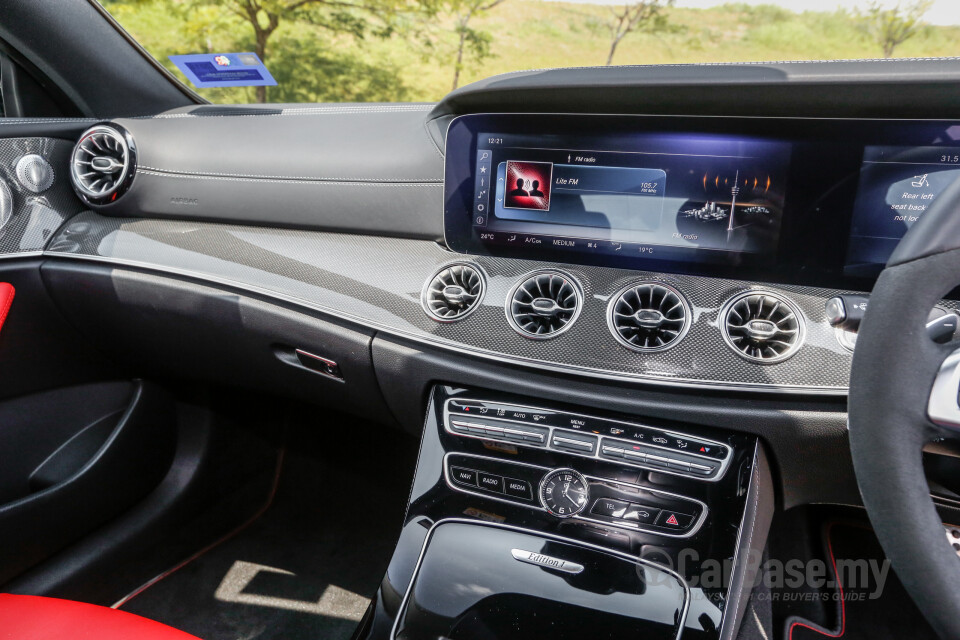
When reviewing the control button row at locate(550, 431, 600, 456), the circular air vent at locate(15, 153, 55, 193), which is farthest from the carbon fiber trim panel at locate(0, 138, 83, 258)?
the control button row at locate(550, 431, 600, 456)

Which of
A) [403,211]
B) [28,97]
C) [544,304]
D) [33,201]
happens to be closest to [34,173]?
[33,201]

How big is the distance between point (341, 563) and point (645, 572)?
3.71ft

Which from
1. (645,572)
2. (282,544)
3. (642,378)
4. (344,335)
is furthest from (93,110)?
(645,572)

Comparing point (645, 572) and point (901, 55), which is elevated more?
point (901, 55)

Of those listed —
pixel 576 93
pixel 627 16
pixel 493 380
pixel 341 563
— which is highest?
pixel 627 16

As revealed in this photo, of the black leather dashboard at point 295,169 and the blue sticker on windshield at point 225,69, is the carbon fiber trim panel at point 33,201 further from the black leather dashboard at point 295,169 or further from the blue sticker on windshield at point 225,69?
the blue sticker on windshield at point 225,69

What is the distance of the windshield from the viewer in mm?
1772

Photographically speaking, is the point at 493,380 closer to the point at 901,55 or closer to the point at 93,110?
the point at 901,55

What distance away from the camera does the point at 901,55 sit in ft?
3.70

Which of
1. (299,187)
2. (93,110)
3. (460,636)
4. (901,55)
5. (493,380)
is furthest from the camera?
(93,110)

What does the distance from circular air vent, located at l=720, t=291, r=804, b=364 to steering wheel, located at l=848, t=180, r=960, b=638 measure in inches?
15.4

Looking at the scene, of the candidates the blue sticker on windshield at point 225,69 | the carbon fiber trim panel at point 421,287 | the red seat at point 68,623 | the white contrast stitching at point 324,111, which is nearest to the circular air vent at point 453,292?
the carbon fiber trim panel at point 421,287

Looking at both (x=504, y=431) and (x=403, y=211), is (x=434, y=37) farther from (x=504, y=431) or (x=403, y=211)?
(x=504, y=431)

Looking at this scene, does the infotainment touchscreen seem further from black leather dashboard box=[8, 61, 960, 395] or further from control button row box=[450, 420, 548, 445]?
control button row box=[450, 420, 548, 445]
